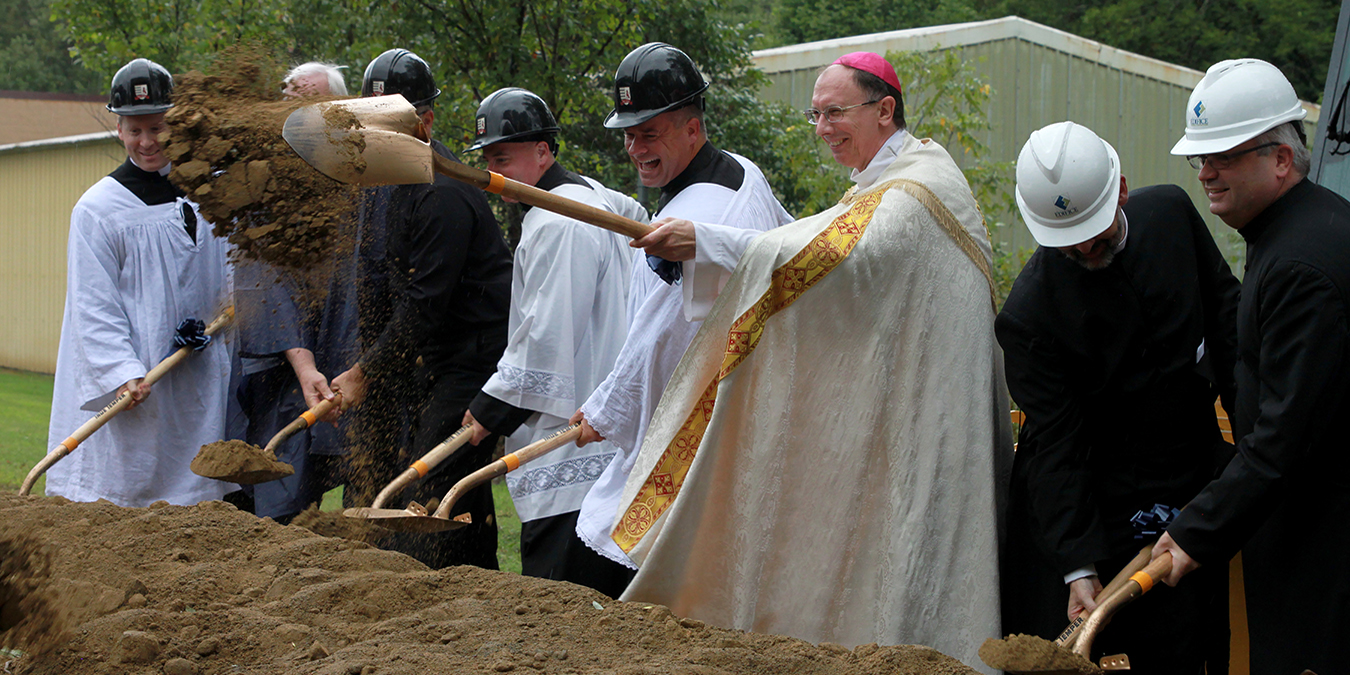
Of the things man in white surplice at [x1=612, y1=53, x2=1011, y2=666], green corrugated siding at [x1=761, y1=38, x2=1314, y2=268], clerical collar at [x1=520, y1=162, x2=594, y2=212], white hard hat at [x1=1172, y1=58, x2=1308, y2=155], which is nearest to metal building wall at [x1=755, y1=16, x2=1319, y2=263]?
green corrugated siding at [x1=761, y1=38, x2=1314, y2=268]

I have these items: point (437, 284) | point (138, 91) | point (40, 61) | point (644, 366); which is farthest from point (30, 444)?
point (40, 61)

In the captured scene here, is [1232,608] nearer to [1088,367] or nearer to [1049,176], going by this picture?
[1088,367]

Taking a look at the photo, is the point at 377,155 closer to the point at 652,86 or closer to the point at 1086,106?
the point at 652,86

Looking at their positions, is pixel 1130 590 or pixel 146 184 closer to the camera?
pixel 1130 590

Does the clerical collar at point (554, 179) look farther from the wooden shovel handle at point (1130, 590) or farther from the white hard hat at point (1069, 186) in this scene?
the wooden shovel handle at point (1130, 590)

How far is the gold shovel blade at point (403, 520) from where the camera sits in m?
3.77

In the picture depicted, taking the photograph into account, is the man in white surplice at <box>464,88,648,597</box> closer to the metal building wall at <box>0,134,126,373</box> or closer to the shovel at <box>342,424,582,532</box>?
the shovel at <box>342,424,582,532</box>

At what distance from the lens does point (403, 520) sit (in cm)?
378

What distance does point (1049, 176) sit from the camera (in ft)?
9.33

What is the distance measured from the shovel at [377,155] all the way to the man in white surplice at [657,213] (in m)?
0.45

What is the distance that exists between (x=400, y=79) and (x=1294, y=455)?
3.48 meters

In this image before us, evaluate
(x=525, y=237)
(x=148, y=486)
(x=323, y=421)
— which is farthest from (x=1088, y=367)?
(x=148, y=486)

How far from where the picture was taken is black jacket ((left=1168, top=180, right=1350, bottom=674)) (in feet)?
A: 8.14

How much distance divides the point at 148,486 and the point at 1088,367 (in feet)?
12.2
